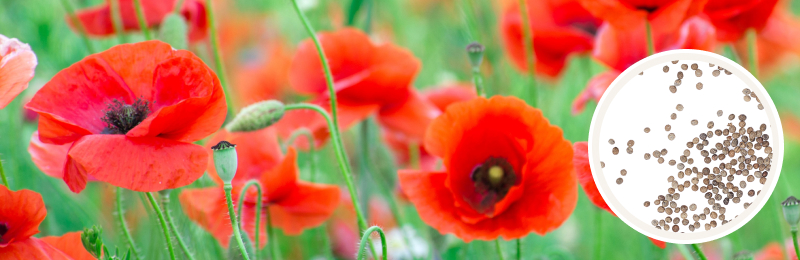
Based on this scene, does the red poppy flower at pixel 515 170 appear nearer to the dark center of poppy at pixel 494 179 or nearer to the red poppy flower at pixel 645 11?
the dark center of poppy at pixel 494 179

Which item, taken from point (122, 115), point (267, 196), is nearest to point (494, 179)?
point (267, 196)

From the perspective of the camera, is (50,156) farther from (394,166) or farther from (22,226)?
(394,166)

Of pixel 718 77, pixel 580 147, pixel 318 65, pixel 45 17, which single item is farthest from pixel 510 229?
pixel 45 17

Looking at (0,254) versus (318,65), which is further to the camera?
(318,65)

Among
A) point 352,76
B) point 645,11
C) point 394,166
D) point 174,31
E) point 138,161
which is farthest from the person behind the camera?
point 394,166

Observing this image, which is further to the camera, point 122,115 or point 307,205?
point 307,205

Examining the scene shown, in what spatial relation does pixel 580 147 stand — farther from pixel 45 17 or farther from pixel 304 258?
pixel 45 17

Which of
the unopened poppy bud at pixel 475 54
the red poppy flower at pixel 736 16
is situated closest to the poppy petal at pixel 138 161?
the unopened poppy bud at pixel 475 54
